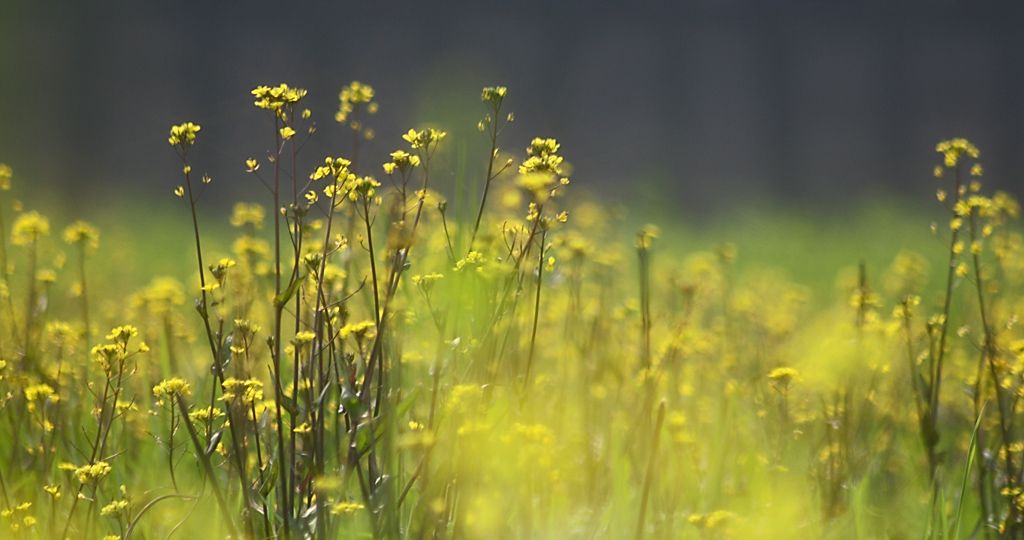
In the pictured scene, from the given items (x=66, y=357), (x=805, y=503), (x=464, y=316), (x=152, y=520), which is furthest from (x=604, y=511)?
(x=66, y=357)

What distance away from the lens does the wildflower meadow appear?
131cm

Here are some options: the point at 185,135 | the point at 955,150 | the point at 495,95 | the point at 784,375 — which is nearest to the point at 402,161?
the point at 495,95

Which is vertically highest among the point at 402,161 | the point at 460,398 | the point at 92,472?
the point at 402,161

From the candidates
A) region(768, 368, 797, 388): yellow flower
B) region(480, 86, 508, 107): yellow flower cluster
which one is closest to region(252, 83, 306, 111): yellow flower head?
region(480, 86, 508, 107): yellow flower cluster

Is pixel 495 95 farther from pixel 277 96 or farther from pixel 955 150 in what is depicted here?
pixel 955 150

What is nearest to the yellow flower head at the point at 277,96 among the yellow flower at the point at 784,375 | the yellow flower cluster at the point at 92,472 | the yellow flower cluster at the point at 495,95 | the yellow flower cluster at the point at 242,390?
the yellow flower cluster at the point at 495,95

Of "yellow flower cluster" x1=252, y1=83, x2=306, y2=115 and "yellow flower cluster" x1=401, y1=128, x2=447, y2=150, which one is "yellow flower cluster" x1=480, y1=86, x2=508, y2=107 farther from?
"yellow flower cluster" x1=252, y1=83, x2=306, y2=115

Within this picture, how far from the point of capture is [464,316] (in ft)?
4.51

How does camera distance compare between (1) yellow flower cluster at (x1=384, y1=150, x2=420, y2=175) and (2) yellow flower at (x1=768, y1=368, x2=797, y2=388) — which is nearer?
(1) yellow flower cluster at (x1=384, y1=150, x2=420, y2=175)

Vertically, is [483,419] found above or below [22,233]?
below

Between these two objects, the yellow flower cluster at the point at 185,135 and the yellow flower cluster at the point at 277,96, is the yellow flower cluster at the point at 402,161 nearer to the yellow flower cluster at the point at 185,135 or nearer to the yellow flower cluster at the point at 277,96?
the yellow flower cluster at the point at 277,96

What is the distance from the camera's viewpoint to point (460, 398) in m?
1.29

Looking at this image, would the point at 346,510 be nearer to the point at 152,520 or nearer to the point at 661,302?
the point at 152,520

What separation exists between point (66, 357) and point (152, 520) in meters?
0.98
